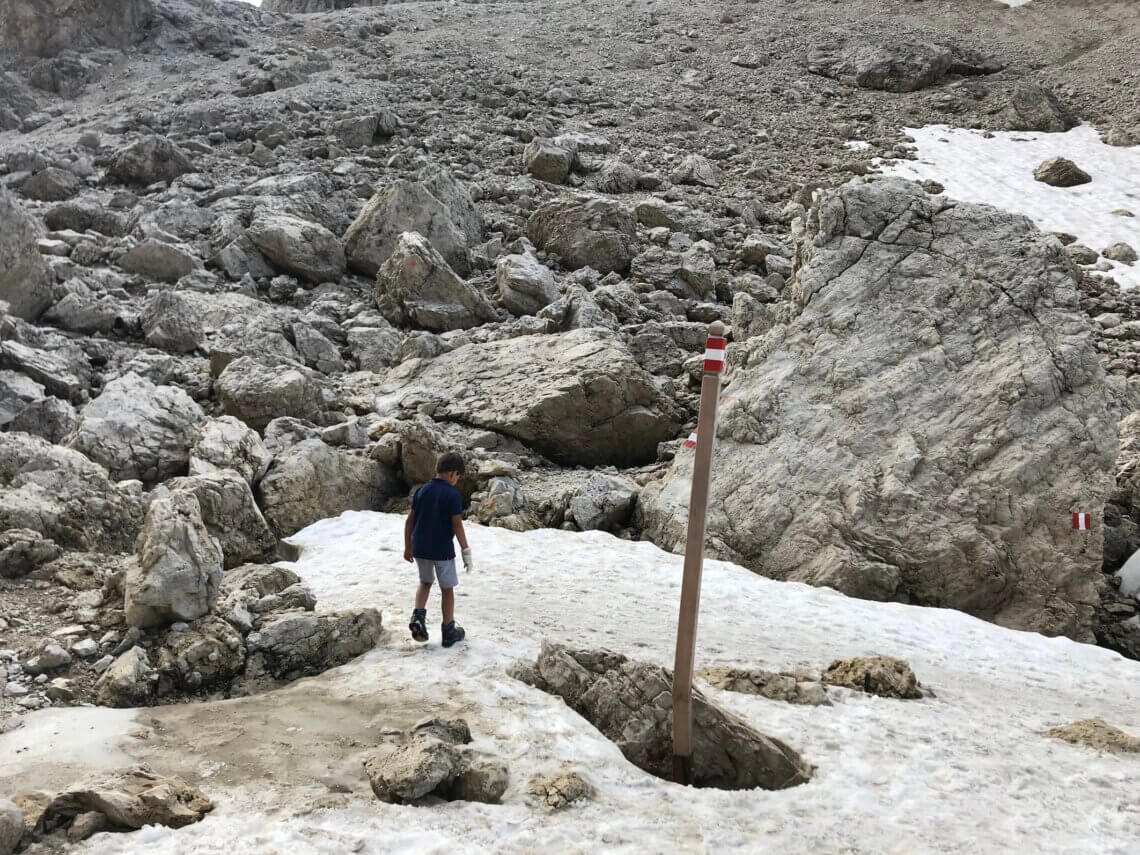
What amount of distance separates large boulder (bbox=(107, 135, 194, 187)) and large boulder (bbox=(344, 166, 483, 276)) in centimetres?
861

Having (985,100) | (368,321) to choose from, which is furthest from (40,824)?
(985,100)

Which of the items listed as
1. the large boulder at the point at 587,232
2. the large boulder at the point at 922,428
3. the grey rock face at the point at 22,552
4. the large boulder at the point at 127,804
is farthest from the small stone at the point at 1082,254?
the large boulder at the point at 127,804

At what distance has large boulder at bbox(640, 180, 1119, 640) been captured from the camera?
9383mm


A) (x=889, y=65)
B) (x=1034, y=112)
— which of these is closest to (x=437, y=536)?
(x=1034, y=112)

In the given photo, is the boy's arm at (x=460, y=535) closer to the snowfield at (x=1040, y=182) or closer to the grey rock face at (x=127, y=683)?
the grey rock face at (x=127, y=683)

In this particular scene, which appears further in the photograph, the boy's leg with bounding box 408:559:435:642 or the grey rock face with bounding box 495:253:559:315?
the grey rock face with bounding box 495:253:559:315

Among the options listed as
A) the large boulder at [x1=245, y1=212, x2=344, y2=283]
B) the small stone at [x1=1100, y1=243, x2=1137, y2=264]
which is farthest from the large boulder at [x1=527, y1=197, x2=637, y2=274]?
the small stone at [x1=1100, y1=243, x2=1137, y2=264]

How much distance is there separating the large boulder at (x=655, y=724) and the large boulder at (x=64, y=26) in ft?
150

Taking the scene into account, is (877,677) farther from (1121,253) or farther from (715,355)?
(1121,253)

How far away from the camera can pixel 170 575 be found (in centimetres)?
662

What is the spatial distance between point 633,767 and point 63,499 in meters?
7.07

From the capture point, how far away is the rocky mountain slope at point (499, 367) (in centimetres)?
859

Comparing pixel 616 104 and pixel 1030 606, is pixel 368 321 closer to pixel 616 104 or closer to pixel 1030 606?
pixel 1030 606

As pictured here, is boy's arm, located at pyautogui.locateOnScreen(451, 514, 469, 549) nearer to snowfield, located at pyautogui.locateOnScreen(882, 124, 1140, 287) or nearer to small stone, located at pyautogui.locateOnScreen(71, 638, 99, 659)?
small stone, located at pyautogui.locateOnScreen(71, 638, 99, 659)
